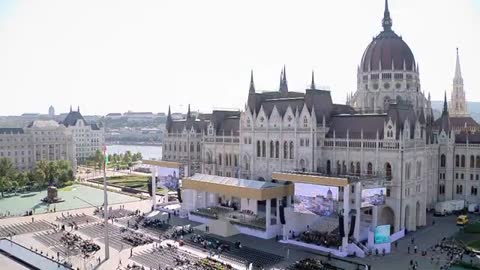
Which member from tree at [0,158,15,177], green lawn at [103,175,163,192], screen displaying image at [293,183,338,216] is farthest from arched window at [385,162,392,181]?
tree at [0,158,15,177]

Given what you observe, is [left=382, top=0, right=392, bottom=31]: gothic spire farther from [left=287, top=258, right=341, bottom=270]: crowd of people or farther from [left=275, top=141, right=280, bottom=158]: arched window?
[left=287, top=258, right=341, bottom=270]: crowd of people

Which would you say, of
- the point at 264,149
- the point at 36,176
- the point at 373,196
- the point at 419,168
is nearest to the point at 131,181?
the point at 36,176

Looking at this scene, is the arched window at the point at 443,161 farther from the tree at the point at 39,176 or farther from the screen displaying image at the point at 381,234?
the tree at the point at 39,176

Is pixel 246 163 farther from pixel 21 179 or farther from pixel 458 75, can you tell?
pixel 458 75

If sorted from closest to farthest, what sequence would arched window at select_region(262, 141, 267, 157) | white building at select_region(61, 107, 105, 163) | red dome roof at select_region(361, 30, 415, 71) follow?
arched window at select_region(262, 141, 267, 157) < red dome roof at select_region(361, 30, 415, 71) < white building at select_region(61, 107, 105, 163)

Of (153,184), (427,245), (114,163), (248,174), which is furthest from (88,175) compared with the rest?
(427,245)

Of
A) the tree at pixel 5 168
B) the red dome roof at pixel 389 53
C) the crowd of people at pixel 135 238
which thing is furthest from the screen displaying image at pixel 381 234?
the tree at pixel 5 168
